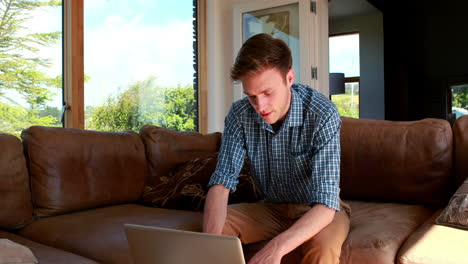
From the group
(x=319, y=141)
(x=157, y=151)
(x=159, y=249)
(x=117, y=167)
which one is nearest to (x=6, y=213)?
(x=117, y=167)

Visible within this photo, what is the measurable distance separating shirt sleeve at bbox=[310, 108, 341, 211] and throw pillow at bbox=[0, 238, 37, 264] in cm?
94

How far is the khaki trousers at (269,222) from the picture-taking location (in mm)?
1486

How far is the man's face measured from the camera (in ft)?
4.75

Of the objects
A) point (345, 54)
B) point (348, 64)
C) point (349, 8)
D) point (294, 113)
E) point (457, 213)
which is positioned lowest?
point (457, 213)

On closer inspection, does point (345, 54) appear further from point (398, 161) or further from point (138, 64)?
point (398, 161)

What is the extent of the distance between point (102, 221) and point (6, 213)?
0.42 m

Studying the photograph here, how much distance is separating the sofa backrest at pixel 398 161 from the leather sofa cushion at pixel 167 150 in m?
0.87

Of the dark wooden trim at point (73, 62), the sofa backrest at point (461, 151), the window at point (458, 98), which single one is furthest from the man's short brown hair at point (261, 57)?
the window at point (458, 98)

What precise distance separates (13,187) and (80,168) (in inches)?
13.2

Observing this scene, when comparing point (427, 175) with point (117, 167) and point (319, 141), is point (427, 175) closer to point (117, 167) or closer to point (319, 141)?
point (319, 141)

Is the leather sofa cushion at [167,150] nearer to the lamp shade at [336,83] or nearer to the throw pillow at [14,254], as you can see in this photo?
the throw pillow at [14,254]

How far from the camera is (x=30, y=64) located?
3045mm

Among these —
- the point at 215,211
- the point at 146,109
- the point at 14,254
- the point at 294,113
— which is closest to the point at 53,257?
the point at 14,254

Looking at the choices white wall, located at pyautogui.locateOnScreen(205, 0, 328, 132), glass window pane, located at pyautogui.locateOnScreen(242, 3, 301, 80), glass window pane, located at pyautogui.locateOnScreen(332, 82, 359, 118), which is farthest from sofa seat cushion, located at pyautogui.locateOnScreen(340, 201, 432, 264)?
glass window pane, located at pyautogui.locateOnScreen(332, 82, 359, 118)
